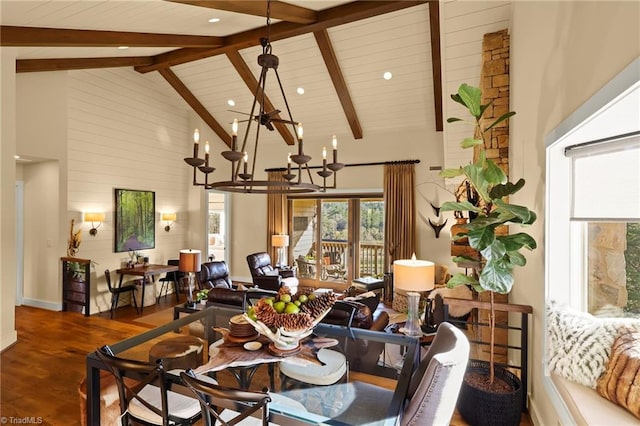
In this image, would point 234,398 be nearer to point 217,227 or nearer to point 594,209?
point 594,209

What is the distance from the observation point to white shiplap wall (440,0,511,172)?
2.89 meters

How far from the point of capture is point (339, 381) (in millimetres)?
1726

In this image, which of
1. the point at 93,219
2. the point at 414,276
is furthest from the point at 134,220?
the point at 414,276

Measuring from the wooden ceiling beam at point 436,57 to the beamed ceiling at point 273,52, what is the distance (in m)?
0.02

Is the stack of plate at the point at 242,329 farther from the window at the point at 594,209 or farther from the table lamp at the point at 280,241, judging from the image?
the table lamp at the point at 280,241

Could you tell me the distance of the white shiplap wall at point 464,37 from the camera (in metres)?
2.89

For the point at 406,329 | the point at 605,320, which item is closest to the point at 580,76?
the point at 605,320

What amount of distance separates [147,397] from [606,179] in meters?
2.75

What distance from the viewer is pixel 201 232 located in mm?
7812

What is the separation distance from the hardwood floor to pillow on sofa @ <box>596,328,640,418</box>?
1.02 meters

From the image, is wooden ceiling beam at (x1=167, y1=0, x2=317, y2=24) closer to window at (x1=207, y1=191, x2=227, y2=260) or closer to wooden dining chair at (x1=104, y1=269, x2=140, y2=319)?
wooden dining chair at (x1=104, y1=269, x2=140, y2=319)

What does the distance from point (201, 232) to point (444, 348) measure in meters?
7.13

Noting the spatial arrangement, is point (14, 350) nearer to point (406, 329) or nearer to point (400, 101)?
point (406, 329)

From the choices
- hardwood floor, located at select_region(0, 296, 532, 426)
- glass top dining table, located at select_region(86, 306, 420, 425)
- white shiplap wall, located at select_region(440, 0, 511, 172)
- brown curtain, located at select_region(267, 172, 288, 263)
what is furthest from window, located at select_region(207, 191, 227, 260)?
glass top dining table, located at select_region(86, 306, 420, 425)
